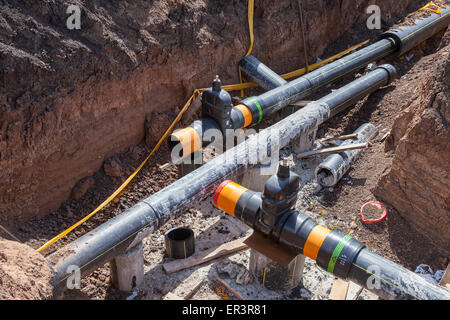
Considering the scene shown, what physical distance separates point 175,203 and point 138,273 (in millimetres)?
1031

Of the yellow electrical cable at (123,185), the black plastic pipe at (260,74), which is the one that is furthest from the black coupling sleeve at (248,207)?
the black plastic pipe at (260,74)

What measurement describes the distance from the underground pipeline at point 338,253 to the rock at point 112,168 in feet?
7.76

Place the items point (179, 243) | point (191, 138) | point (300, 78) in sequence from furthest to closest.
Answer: point (300, 78) < point (191, 138) < point (179, 243)

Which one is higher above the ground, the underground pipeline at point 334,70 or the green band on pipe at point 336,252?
the underground pipeline at point 334,70

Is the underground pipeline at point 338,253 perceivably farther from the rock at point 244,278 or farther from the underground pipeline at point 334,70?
the underground pipeline at point 334,70

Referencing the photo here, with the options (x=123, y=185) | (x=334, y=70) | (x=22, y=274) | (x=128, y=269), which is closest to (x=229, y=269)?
(x=128, y=269)

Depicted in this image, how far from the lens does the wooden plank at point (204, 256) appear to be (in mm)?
5523

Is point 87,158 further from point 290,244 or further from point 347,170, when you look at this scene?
point 347,170

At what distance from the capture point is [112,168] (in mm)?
6629

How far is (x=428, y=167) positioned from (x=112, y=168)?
15.8 feet

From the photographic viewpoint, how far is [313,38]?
10266 millimetres

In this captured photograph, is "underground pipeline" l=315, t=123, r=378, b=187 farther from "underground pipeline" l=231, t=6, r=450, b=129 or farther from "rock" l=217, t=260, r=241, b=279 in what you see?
"rock" l=217, t=260, r=241, b=279

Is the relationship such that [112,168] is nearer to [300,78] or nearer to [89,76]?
[89,76]

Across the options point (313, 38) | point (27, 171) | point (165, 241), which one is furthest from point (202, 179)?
point (313, 38)
